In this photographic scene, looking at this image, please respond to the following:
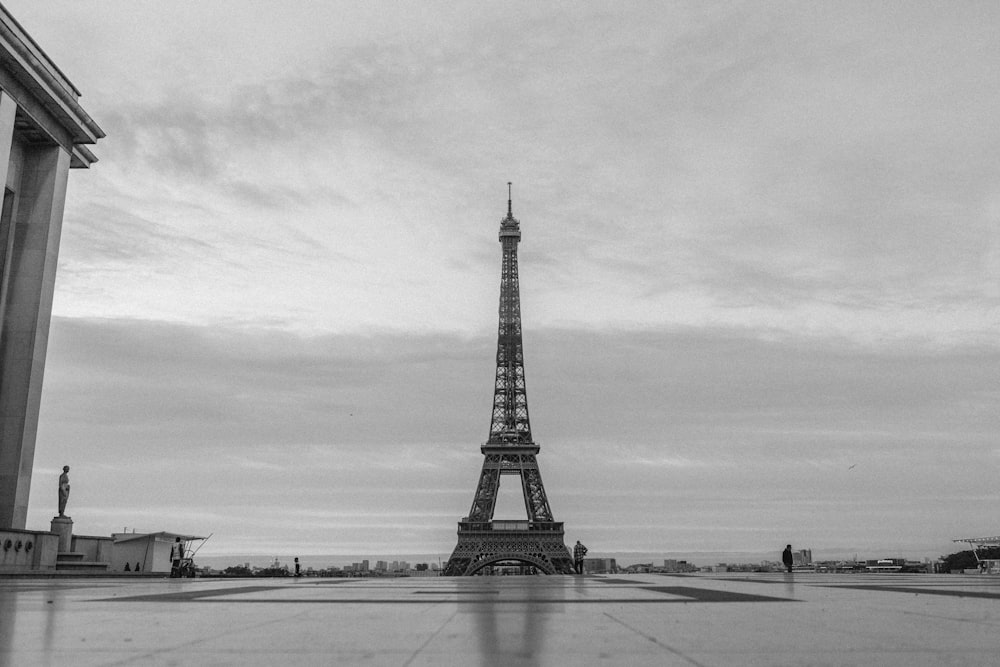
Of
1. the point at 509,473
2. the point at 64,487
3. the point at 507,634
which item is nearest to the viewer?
the point at 507,634

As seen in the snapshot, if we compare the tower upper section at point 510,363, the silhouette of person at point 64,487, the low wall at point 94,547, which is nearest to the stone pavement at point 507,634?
the silhouette of person at point 64,487

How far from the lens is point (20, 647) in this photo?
6.02 metres

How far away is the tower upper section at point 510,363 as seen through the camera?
97625mm

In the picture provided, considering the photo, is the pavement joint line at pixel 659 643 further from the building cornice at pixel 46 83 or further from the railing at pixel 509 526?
the railing at pixel 509 526

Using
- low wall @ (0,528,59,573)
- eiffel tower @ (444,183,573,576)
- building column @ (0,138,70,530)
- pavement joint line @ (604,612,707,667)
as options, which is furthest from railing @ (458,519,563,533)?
pavement joint line @ (604,612,707,667)

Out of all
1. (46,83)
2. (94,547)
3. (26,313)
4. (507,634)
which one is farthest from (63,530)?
(507,634)

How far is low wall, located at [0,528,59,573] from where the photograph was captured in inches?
1161

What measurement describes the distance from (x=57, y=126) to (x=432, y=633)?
141 ft

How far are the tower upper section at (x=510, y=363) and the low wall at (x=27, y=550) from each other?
6499cm

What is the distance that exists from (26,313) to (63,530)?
1090cm

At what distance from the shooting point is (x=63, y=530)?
115 feet

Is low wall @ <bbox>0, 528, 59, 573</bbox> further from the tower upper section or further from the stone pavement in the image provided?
the tower upper section

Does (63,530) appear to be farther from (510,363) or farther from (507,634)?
(510,363)

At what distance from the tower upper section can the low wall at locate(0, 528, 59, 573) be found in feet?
213
